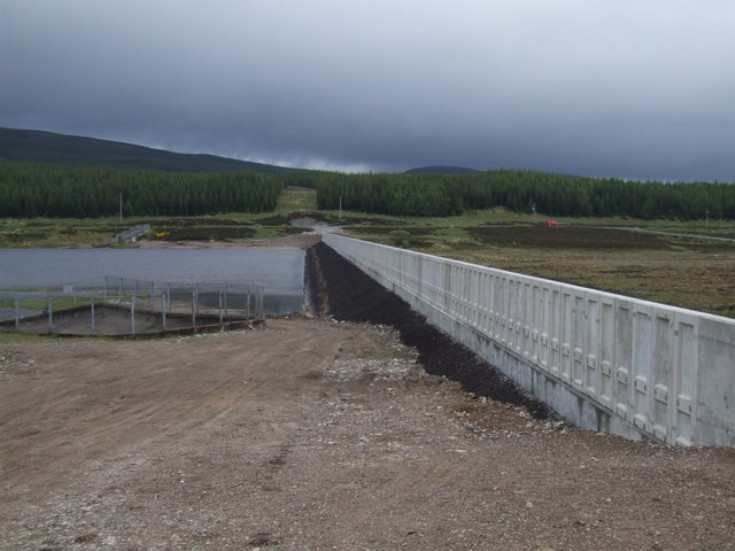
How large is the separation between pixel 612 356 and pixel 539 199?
18403cm

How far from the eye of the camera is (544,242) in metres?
100

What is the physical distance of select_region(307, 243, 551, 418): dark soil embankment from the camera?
14219mm

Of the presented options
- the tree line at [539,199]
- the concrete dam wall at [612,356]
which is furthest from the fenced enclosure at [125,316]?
the tree line at [539,199]

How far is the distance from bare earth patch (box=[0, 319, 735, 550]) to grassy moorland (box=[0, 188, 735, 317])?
12.9m

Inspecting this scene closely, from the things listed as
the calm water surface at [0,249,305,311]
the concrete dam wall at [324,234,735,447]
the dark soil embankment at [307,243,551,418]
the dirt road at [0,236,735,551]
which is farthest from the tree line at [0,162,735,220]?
the concrete dam wall at [324,234,735,447]

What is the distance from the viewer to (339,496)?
8242 millimetres

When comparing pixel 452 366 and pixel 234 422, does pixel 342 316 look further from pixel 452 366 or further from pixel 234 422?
pixel 234 422

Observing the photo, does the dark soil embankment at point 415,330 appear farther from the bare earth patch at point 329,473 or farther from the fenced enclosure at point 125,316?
the fenced enclosure at point 125,316

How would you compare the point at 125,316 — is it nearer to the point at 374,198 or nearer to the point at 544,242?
the point at 544,242

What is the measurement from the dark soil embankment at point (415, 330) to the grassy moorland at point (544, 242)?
7.51m

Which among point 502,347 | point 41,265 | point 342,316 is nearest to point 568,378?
point 502,347

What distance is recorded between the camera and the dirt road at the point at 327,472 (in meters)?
6.76

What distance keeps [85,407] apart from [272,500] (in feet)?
24.7

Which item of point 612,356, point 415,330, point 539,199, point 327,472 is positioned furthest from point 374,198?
point 327,472
